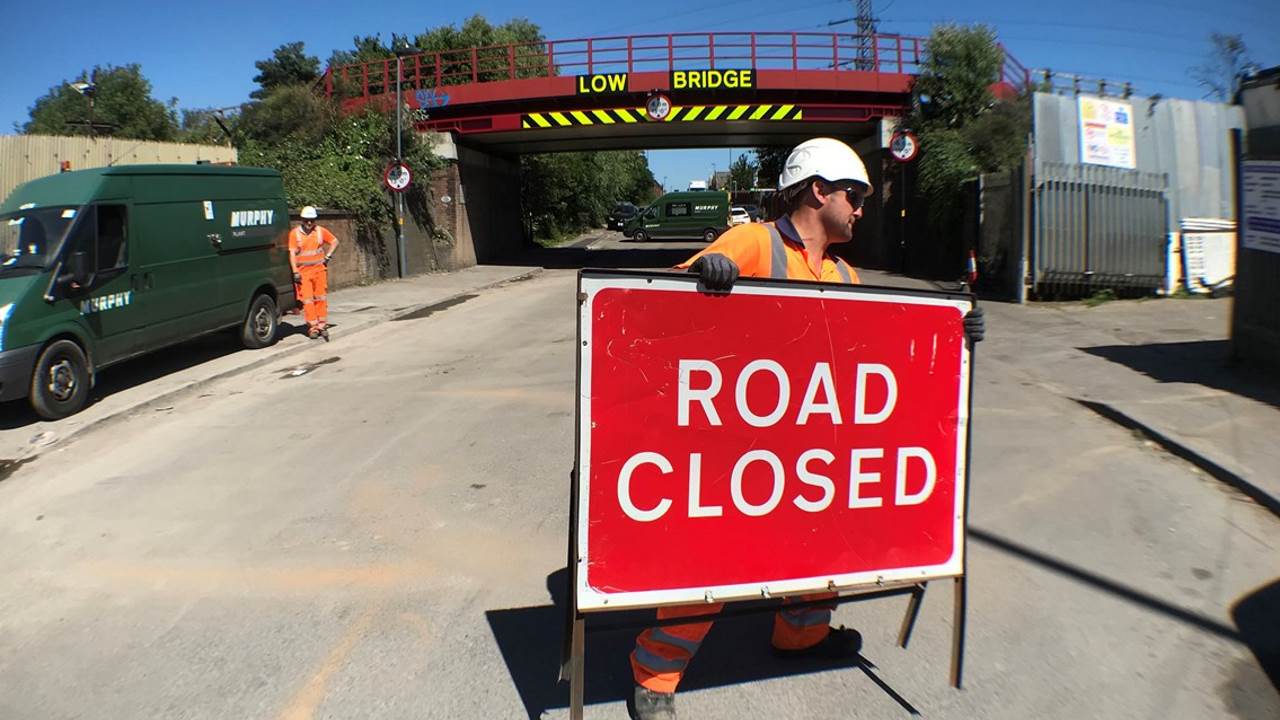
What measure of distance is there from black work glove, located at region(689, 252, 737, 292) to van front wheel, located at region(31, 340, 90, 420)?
7545 millimetres

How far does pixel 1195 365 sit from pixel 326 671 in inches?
368

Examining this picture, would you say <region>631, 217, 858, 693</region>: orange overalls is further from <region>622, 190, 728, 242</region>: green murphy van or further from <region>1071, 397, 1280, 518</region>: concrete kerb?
<region>622, 190, 728, 242</region>: green murphy van

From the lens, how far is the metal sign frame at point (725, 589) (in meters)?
2.86

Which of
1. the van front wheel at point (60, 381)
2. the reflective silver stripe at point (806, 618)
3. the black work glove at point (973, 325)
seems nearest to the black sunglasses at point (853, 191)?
the black work glove at point (973, 325)

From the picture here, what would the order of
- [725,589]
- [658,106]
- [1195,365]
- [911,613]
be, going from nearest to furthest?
[725,589] < [911,613] < [1195,365] < [658,106]

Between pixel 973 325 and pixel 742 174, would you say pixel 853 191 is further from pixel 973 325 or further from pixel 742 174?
pixel 742 174

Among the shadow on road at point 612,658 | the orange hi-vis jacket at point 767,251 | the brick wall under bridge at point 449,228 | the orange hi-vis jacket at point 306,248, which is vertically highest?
the brick wall under bridge at point 449,228

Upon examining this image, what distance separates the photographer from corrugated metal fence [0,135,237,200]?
1583cm

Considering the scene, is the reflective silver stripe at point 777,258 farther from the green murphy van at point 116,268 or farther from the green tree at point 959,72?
the green tree at point 959,72

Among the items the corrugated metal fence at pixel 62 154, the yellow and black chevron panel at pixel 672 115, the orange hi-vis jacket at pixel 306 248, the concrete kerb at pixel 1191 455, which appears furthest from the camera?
the yellow and black chevron panel at pixel 672 115

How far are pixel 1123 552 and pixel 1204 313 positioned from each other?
1046 cm

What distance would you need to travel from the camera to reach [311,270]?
12344 millimetres

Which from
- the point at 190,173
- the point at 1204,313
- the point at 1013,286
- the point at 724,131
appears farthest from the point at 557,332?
the point at 724,131

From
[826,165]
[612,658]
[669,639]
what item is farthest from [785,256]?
[612,658]
